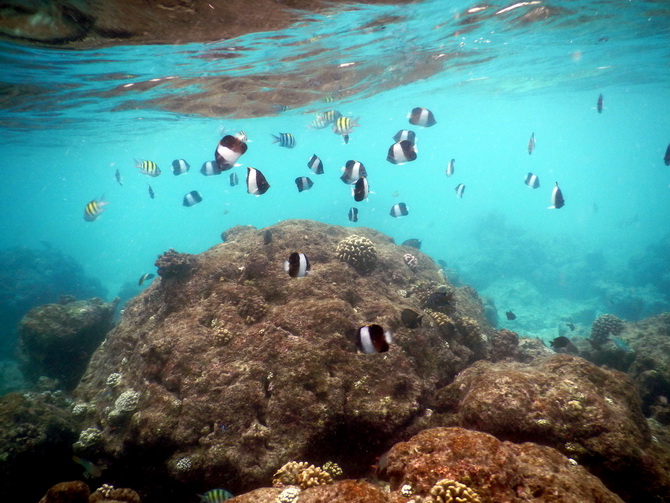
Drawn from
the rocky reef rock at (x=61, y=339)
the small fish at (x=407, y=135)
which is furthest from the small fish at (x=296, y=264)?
the rocky reef rock at (x=61, y=339)

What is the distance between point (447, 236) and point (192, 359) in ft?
186

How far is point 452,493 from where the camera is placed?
9.84ft

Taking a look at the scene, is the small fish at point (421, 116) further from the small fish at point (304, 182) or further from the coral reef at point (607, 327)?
the coral reef at point (607, 327)

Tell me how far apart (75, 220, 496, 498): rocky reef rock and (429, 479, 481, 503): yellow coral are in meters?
1.90

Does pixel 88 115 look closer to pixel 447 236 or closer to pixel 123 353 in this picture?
pixel 123 353

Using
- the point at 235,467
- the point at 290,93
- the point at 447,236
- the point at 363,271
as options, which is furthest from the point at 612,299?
the point at 447,236

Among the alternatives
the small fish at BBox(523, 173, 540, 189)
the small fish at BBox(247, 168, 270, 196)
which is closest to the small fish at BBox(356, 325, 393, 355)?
the small fish at BBox(247, 168, 270, 196)

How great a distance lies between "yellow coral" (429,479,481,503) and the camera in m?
2.94

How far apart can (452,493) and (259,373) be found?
3422mm

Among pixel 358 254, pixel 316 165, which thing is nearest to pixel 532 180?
pixel 358 254

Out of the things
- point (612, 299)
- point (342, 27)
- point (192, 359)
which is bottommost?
point (612, 299)

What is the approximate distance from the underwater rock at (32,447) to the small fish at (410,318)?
7160 millimetres

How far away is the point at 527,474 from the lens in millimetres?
3344

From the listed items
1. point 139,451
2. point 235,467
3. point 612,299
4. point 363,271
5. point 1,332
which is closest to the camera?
point 235,467
